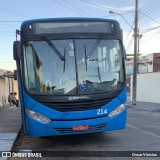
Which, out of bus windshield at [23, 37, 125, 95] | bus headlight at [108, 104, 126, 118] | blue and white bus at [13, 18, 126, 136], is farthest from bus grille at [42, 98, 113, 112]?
bus headlight at [108, 104, 126, 118]

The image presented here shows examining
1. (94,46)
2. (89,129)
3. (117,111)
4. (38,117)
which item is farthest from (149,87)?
(38,117)

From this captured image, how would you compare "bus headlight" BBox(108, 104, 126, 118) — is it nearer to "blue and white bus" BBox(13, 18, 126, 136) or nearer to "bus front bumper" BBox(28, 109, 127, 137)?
"blue and white bus" BBox(13, 18, 126, 136)

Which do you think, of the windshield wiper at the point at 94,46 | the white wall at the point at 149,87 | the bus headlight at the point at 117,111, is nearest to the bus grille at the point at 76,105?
the bus headlight at the point at 117,111

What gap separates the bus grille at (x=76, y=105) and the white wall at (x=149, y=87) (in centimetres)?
2531

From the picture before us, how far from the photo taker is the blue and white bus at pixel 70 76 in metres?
8.77

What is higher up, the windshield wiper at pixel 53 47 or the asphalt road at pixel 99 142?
the windshield wiper at pixel 53 47

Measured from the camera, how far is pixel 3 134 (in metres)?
11.0

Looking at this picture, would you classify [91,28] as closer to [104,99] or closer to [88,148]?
[104,99]

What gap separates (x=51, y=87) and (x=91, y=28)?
199 cm

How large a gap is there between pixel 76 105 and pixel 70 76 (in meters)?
0.78

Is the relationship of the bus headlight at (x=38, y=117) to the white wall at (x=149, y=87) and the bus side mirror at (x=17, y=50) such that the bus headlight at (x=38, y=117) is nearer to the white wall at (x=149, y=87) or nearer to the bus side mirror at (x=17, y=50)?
the bus side mirror at (x=17, y=50)

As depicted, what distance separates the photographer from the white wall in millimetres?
33750

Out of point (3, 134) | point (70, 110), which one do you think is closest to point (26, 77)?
point (70, 110)

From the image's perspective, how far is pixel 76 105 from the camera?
28.8 ft
